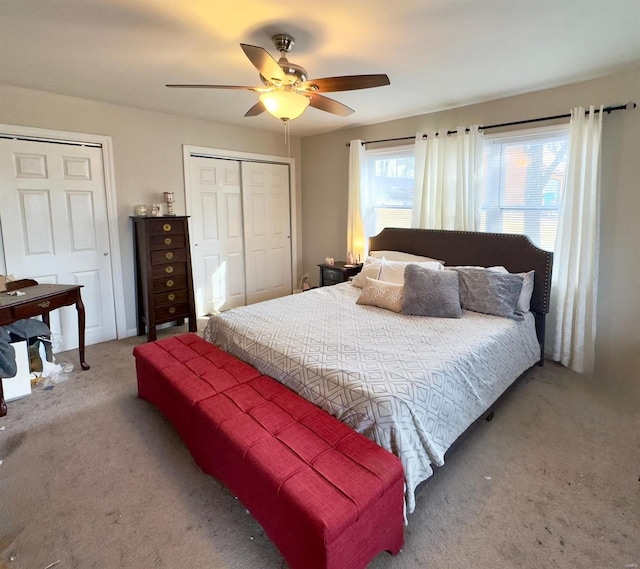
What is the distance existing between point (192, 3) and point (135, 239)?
268cm

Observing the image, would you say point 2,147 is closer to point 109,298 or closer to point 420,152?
point 109,298

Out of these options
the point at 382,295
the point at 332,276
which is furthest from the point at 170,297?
the point at 382,295

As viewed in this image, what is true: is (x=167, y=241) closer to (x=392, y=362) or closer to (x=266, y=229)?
(x=266, y=229)

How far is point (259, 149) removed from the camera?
4.96m

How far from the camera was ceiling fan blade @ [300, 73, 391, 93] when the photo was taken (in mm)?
2049

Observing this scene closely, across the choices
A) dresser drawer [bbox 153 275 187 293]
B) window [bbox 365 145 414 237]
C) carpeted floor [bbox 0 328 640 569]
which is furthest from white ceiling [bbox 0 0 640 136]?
carpeted floor [bbox 0 328 640 569]

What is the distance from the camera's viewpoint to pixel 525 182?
11.4ft

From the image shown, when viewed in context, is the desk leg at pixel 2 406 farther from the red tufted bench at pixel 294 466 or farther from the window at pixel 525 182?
the window at pixel 525 182

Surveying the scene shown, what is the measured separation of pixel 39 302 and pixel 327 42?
108 inches

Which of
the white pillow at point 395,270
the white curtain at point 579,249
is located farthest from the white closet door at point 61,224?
the white curtain at point 579,249

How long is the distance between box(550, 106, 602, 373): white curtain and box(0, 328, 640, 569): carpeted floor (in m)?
0.54

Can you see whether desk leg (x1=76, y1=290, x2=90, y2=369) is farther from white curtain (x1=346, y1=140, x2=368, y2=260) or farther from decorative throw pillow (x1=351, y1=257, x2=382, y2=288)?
white curtain (x1=346, y1=140, x2=368, y2=260)

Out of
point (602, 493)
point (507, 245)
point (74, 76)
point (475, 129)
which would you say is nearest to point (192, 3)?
point (74, 76)

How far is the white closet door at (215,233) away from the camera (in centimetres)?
452
